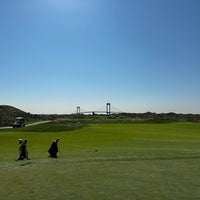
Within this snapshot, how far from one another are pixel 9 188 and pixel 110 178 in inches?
165

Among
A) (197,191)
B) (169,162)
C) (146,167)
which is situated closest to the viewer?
(197,191)

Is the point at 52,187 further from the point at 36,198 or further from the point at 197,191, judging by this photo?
the point at 197,191

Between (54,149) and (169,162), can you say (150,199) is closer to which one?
(169,162)

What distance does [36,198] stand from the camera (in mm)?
12188

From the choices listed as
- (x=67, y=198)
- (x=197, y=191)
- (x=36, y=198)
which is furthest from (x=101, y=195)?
(x=197, y=191)

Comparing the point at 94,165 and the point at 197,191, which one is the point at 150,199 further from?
the point at 94,165

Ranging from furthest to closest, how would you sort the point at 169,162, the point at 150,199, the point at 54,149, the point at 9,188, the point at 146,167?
the point at 54,149 → the point at 169,162 → the point at 146,167 → the point at 9,188 → the point at 150,199

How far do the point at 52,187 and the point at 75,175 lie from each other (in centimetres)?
246

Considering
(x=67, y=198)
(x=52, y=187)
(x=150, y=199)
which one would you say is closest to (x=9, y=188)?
(x=52, y=187)

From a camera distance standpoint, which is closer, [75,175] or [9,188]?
[9,188]

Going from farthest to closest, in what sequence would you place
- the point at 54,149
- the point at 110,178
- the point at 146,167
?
the point at 54,149, the point at 146,167, the point at 110,178

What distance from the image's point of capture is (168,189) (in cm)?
1328

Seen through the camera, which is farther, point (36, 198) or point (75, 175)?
point (75, 175)

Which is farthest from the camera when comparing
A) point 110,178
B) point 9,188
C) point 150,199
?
point 110,178
